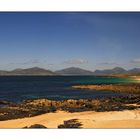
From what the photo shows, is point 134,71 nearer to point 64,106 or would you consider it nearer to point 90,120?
point 90,120

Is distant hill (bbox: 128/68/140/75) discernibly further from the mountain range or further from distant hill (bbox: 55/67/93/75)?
distant hill (bbox: 55/67/93/75)

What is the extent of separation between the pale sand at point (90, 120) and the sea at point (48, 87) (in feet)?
0.62

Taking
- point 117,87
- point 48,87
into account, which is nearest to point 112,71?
point 117,87

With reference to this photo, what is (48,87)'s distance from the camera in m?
8.01

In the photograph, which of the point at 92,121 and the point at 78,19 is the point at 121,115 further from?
the point at 78,19

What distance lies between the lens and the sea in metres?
7.96

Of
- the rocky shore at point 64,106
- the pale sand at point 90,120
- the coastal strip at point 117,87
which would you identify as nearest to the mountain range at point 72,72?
the coastal strip at point 117,87

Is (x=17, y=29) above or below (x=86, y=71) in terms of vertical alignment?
above

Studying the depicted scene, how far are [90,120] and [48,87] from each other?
0.56m

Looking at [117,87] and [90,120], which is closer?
[90,120]

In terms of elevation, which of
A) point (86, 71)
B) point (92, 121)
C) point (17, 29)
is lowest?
point (92, 121)

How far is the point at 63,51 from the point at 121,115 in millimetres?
906

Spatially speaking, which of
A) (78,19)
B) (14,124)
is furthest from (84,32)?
(14,124)
